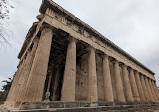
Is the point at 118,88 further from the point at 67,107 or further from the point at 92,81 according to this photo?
the point at 67,107

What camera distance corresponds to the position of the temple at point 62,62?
6664 millimetres

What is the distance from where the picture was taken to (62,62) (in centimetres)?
1653

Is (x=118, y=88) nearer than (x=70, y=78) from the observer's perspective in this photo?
No

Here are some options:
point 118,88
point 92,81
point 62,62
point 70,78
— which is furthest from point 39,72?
point 118,88

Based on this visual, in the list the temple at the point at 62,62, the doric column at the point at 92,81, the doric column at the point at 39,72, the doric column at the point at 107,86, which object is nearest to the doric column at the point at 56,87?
the temple at the point at 62,62

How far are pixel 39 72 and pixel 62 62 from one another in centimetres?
993

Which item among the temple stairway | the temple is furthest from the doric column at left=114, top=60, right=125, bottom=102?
the temple stairway

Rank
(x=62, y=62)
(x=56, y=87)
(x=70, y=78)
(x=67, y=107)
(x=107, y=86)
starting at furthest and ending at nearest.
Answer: (x=62, y=62)
(x=56, y=87)
(x=107, y=86)
(x=70, y=78)
(x=67, y=107)

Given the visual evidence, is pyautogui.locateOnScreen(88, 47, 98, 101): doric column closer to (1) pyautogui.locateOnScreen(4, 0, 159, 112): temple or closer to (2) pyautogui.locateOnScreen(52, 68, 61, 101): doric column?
(1) pyautogui.locateOnScreen(4, 0, 159, 112): temple

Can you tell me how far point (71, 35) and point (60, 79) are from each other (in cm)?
1010

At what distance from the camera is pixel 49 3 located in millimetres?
8734

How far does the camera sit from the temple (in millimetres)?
6664

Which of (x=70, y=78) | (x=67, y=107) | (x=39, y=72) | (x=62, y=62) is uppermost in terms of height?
(x=62, y=62)

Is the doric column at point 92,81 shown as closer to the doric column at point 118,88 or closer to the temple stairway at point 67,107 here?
the temple stairway at point 67,107
